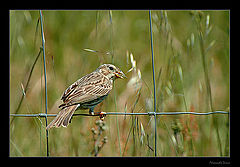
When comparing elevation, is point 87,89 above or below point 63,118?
above

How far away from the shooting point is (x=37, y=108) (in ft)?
18.2

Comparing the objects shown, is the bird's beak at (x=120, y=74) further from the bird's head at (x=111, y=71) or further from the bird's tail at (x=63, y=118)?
the bird's tail at (x=63, y=118)

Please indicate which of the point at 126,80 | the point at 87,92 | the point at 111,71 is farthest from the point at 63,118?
the point at 126,80

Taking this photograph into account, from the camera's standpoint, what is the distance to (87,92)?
14.9 feet

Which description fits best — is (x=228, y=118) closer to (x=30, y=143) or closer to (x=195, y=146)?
(x=195, y=146)

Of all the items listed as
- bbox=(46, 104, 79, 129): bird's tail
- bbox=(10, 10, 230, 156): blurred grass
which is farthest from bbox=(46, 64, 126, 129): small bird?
bbox=(10, 10, 230, 156): blurred grass

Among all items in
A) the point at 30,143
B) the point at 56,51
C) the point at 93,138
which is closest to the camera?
the point at 93,138

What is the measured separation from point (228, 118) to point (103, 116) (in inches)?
58.5

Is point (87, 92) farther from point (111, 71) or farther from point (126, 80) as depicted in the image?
point (126, 80)

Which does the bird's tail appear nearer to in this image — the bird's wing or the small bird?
the small bird

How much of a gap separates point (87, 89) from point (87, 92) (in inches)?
2.6

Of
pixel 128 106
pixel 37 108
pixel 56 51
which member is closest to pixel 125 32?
pixel 56 51

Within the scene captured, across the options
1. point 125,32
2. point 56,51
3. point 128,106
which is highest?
point 125,32

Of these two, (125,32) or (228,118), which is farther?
(125,32)
